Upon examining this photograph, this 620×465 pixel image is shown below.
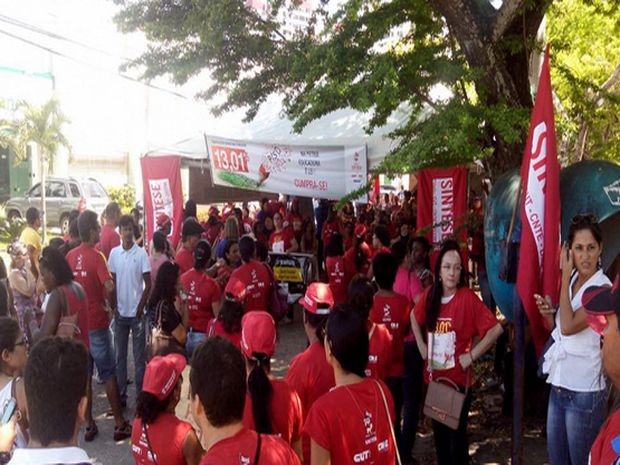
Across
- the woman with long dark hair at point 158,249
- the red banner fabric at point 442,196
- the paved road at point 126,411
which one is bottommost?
the paved road at point 126,411

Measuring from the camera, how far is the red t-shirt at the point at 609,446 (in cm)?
194

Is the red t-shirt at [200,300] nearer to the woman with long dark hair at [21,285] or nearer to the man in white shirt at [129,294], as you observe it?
the man in white shirt at [129,294]

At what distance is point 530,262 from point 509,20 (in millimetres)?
2408

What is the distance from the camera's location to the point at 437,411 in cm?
430

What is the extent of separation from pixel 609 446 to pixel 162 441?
1924mm

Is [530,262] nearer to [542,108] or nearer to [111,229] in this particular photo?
[542,108]

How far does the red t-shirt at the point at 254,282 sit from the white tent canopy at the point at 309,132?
1753 mm

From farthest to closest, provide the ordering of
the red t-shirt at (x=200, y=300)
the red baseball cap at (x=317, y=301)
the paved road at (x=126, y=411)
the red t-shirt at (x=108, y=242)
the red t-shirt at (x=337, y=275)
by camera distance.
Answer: the red t-shirt at (x=108, y=242) → the red t-shirt at (x=337, y=275) → the red t-shirt at (x=200, y=300) → the paved road at (x=126, y=411) → the red baseball cap at (x=317, y=301)

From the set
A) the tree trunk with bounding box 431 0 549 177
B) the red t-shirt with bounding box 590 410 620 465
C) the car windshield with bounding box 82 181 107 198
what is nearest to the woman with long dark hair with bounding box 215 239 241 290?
the tree trunk with bounding box 431 0 549 177

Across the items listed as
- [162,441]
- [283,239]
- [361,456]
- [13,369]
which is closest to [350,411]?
[361,456]

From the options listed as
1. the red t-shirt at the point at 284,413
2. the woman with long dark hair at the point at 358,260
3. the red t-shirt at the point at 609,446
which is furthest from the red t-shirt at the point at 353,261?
the red t-shirt at the point at 609,446

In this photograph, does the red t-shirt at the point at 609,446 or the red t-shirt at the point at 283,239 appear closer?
the red t-shirt at the point at 609,446

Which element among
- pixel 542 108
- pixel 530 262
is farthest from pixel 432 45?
pixel 530 262

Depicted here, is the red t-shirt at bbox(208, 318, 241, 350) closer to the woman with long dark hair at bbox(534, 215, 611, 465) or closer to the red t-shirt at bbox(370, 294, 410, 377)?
the red t-shirt at bbox(370, 294, 410, 377)
